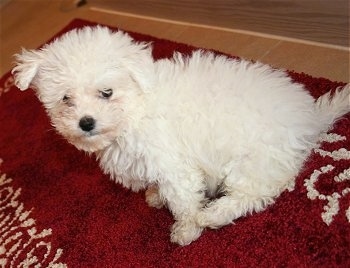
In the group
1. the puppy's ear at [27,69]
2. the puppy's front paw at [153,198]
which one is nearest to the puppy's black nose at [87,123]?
the puppy's ear at [27,69]

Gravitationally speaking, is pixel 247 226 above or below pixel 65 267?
above

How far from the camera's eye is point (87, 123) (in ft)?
4.11

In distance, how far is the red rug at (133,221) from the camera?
1.28 metres

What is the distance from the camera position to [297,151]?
1329 mm

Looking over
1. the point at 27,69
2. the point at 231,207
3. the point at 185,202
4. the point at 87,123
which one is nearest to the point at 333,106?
the point at 231,207

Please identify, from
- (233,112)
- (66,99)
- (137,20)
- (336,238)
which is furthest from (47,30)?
(336,238)

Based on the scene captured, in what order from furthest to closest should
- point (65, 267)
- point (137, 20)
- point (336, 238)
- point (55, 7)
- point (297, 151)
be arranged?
point (55, 7), point (137, 20), point (65, 267), point (297, 151), point (336, 238)

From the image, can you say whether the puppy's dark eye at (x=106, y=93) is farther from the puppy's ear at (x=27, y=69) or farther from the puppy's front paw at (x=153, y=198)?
the puppy's front paw at (x=153, y=198)

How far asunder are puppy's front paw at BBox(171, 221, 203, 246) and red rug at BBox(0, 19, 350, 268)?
2 centimetres

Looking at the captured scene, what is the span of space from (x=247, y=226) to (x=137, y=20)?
186cm

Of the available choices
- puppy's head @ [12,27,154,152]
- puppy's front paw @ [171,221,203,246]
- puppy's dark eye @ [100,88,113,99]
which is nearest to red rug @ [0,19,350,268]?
puppy's front paw @ [171,221,203,246]

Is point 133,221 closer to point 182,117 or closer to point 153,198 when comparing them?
point 153,198

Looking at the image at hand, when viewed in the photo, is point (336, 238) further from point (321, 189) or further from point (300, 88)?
point (300, 88)

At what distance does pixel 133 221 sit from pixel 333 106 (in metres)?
0.78
